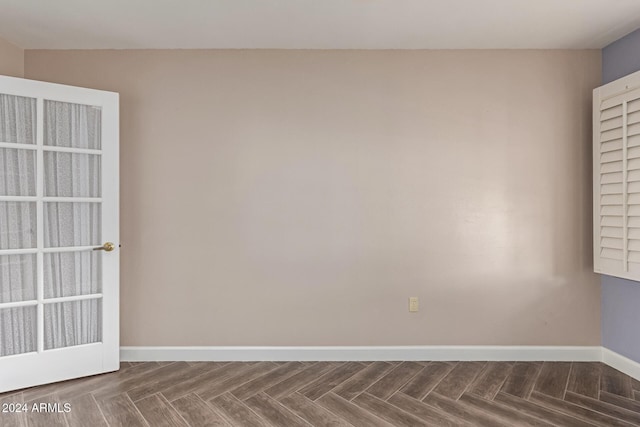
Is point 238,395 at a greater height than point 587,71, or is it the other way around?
point 587,71

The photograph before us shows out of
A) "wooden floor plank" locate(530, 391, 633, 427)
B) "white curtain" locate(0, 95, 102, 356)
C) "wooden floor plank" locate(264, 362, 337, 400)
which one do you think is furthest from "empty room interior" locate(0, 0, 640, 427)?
"wooden floor plank" locate(530, 391, 633, 427)

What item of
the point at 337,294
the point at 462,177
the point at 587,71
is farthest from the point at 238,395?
the point at 587,71

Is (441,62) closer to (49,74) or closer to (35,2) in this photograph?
(35,2)

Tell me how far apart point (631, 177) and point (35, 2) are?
13.1 ft

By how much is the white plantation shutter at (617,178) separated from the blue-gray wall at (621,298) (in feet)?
0.66

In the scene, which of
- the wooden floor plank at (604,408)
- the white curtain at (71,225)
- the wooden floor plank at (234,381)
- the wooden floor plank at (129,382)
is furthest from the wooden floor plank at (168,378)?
the wooden floor plank at (604,408)

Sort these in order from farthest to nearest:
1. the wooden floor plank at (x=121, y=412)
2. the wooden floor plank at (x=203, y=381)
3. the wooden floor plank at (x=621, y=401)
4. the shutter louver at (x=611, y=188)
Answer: the shutter louver at (x=611, y=188) → the wooden floor plank at (x=203, y=381) → the wooden floor plank at (x=621, y=401) → the wooden floor plank at (x=121, y=412)

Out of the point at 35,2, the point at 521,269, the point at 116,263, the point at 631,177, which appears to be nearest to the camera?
the point at 35,2

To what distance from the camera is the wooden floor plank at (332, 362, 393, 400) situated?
2391 mm

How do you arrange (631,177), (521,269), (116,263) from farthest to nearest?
(521,269) < (116,263) < (631,177)

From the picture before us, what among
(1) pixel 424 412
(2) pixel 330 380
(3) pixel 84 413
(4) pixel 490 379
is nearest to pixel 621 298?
(4) pixel 490 379

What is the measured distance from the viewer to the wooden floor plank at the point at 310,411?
2.05 m

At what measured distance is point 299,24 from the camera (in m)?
2.53

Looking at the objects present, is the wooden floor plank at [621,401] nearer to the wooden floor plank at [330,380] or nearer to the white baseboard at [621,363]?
the white baseboard at [621,363]
